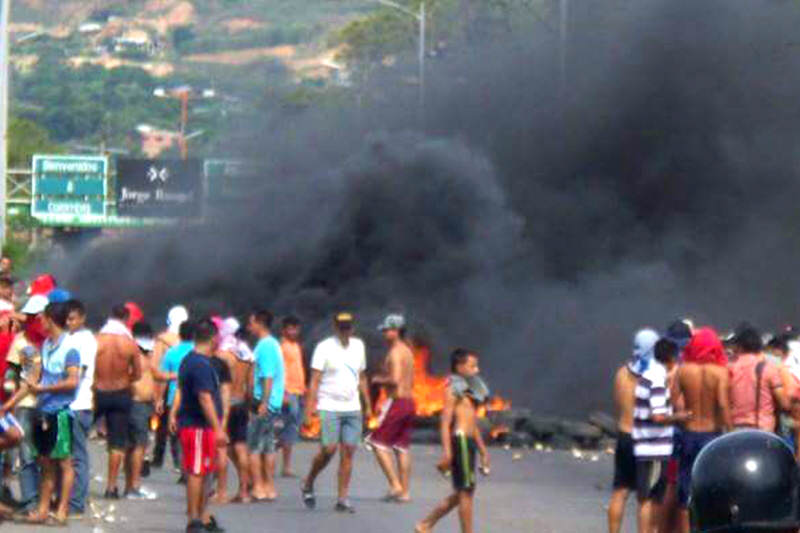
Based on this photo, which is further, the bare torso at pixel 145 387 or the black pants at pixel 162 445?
the black pants at pixel 162 445

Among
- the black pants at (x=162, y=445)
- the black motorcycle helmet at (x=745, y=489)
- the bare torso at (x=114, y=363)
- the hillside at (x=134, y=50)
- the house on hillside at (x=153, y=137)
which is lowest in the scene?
the black pants at (x=162, y=445)

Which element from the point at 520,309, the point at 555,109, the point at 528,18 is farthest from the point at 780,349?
the point at 528,18

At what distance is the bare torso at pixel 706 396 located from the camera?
12.3 metres

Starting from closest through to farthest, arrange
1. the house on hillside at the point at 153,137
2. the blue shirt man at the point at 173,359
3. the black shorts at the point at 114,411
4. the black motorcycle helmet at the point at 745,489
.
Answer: the black motorcycle helmet at the point at 745,489, the black shorts at the point at 114,411, the blue shirt man at the point at 173,359, the house on hillside at the point at 153,137

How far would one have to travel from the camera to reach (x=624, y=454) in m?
12.9

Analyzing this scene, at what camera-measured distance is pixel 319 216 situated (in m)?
35.8

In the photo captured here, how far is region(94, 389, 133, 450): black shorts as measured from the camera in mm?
15328

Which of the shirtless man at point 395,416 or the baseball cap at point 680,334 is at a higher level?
the baseball cap at point 680,334

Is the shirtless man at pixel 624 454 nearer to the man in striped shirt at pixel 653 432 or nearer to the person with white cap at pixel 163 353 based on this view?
the man in striped shirt at pixel 653 432

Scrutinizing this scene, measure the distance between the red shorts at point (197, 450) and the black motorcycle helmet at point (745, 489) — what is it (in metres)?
10.00

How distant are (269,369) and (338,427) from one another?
3.25 ft

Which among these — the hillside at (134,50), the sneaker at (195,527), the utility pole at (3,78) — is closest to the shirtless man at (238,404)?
the sneaker at (195,527)

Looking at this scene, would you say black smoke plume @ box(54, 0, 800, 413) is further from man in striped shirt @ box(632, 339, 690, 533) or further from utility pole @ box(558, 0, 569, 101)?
man in striped shirt @ box(632, 339, 690, 533)

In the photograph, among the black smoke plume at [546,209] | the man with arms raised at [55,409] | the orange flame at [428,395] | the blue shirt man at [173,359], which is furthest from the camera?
the black smoke plume at [546,209]
